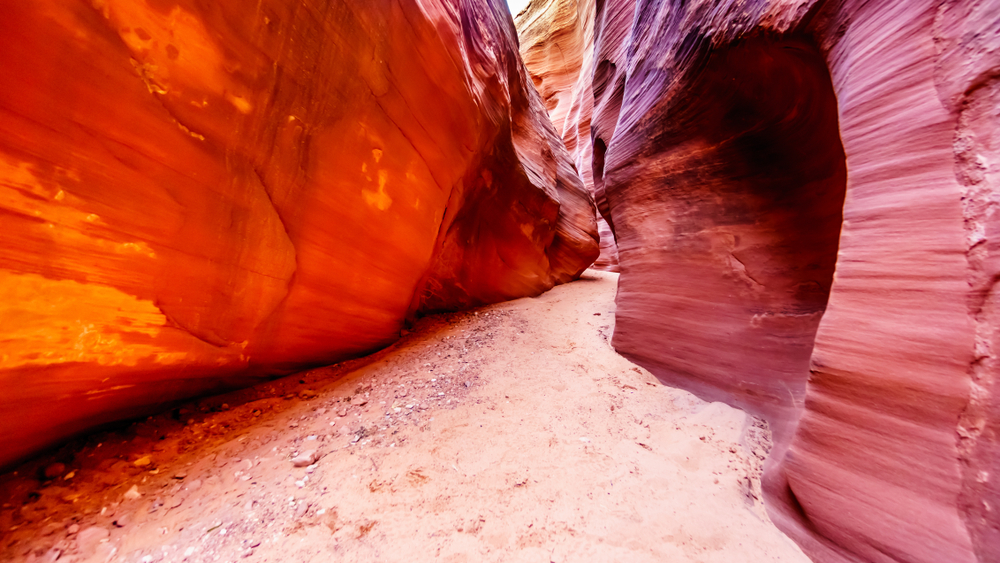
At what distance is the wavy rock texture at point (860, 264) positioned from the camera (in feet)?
3.36

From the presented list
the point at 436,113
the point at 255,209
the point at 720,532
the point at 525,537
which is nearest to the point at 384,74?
the point at 436,113

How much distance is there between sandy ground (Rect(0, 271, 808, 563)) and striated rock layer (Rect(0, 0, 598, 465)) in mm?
295

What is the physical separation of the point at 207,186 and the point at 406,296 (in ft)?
5.48

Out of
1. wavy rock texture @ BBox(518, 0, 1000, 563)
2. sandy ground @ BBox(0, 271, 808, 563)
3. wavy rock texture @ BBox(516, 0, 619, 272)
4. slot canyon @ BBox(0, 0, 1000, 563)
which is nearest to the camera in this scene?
wavy rock texture @ BBox(518, 0, 1000, 563)

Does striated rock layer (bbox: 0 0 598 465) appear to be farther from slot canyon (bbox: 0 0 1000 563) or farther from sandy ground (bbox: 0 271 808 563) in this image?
sandy ground (bbox: 0 271 808 563)

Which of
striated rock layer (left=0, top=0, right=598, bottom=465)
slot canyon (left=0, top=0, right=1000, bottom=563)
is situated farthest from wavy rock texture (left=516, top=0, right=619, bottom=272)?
striated rock layer (left=0, top=0, right=598, bottom=465)

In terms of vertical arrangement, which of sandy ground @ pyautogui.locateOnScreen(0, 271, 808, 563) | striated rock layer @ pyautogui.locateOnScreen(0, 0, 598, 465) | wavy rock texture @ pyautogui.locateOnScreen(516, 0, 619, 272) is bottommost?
sandy ground @ pyautogui.locateOnScreen(0, 271, 808, 563)

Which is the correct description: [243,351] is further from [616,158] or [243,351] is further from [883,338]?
[616,158]

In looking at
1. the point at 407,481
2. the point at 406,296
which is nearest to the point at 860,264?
the point at 407,481

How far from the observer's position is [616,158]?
3.60 metres

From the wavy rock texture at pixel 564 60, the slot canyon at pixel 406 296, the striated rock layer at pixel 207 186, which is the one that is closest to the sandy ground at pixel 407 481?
the slot canyon at pixel 406 296

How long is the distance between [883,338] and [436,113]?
9.78 ft

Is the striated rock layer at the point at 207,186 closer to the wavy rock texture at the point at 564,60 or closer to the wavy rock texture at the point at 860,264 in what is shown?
the wavy rock texture at the point at 860,264

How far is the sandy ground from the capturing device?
124 cm
